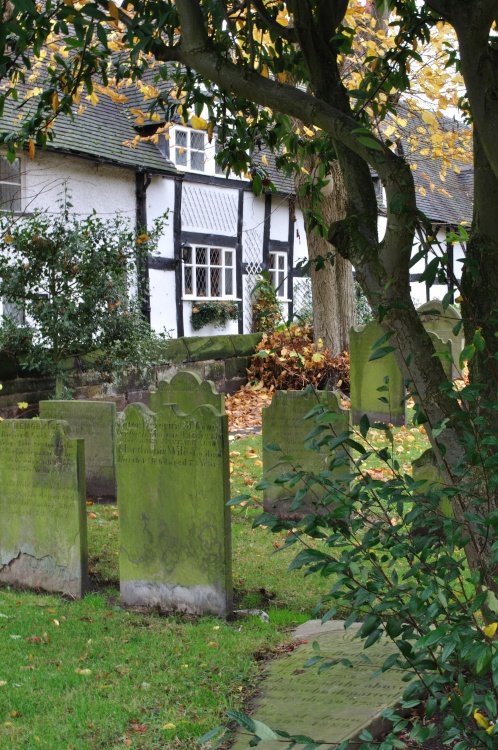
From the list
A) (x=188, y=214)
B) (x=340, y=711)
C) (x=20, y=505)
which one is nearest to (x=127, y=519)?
(x=20, y=505)

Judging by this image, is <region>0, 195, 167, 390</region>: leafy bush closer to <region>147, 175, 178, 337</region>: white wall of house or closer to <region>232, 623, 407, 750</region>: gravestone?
<region>147, 175, 178, 337</region>: white wall of house

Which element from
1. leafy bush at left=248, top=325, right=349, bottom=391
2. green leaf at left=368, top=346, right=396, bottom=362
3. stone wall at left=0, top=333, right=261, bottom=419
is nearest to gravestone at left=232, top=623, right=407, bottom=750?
green leaf at left=368, top=346, right=396, bottom=362

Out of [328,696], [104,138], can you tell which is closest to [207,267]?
[104,138]

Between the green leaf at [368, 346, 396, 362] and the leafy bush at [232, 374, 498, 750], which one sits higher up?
the green leaf at [368, 346, 396, 362]

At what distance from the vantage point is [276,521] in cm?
320

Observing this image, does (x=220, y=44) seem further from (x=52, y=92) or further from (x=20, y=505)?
(x=20, y=505)

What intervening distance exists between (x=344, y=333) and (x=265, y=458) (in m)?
9.50

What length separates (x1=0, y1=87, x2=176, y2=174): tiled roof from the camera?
1627 centimetres

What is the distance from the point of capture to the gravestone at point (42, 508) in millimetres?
6715

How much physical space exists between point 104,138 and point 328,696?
593 inches

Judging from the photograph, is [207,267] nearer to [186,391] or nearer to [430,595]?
[186,391]

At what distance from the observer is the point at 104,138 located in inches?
703

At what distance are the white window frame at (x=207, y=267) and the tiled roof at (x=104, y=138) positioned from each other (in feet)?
7.53

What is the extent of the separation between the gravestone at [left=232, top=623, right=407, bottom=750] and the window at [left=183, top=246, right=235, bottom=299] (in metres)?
15.6
